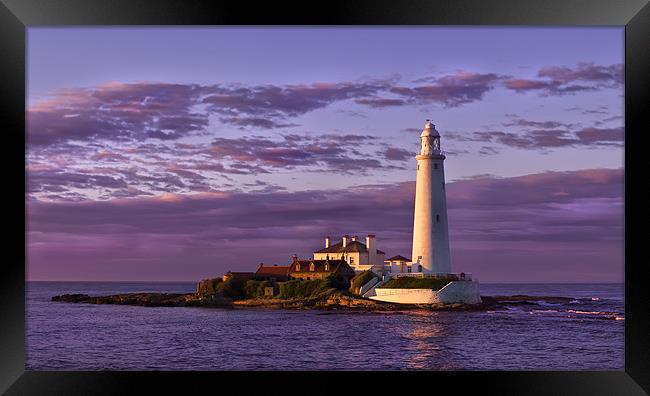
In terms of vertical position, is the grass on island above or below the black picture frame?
below

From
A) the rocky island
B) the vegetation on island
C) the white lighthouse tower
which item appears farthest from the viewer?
the vegetation on island

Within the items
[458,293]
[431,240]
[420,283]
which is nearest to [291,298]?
[420,283]

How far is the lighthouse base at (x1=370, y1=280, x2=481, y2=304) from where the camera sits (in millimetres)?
30641

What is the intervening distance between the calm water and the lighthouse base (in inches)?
24.3

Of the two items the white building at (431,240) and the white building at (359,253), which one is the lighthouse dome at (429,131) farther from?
the white building at (359,253)

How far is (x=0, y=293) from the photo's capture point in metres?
7.41

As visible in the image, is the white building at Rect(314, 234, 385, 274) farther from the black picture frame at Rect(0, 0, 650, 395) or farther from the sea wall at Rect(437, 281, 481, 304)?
the black picture frame at Rect(0, 0, 650, 395)

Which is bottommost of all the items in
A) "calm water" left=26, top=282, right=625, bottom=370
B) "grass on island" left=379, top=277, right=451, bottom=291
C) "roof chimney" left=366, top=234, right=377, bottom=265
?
"calm water" left=26, top=282, right=625, bottom=370

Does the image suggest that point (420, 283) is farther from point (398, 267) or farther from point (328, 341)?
point (328, 341)

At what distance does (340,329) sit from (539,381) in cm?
1754

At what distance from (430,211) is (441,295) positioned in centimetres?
356

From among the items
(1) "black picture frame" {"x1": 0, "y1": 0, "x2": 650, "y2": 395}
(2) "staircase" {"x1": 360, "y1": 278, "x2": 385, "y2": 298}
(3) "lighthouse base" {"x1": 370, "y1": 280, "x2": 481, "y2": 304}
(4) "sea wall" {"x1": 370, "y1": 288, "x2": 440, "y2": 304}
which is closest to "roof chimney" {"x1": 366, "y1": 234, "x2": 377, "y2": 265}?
(2) "staircase" {"x1": 360, "y1": 278, "x2": 385, "y2": 298}

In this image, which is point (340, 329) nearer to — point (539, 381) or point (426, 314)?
point (426, 314)

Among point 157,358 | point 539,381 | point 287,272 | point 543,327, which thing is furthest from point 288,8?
point 287,272
